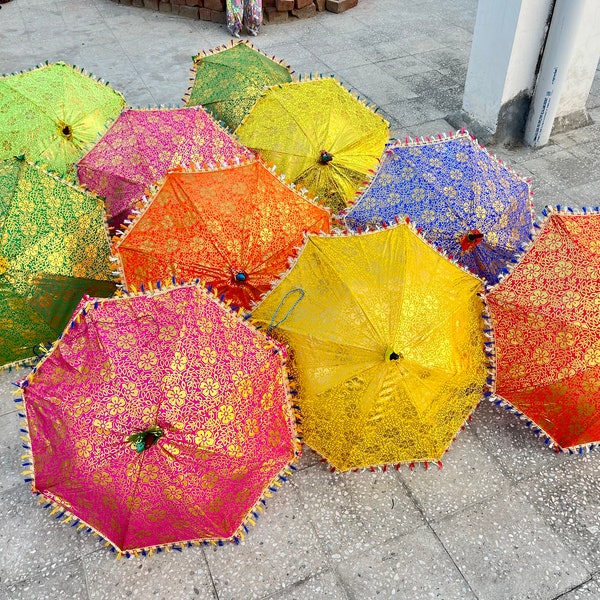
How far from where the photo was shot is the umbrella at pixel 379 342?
9.17ft

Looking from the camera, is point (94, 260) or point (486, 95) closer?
point (94, 260)

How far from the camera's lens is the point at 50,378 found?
2.66 metres

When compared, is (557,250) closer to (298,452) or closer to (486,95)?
(298,452)

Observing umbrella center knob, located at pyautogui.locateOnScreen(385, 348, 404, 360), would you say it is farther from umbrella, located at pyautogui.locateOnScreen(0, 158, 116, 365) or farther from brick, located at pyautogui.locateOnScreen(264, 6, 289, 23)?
brick, located at pyautogui.locateOnScreen(264, 6, 289, 23)

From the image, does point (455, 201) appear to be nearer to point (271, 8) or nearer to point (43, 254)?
point (43, 254)

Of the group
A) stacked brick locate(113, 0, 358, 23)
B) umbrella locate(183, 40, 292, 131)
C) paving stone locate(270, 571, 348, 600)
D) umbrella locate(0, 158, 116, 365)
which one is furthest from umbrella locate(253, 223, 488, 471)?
stacked brick locate(113, 0, 358, 23)

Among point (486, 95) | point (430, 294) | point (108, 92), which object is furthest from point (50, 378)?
point (486, 95)

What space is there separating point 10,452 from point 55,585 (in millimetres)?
909

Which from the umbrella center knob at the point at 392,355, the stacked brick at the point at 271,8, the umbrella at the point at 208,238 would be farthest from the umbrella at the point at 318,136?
the stacked brick at the point at 271,8

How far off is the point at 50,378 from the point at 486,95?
495 cm

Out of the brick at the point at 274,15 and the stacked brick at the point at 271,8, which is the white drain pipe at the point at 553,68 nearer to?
the stacked brick at the point at 271,8

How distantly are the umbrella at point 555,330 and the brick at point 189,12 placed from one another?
726cm

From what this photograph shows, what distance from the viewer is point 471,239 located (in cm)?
346

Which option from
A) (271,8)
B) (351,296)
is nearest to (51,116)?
(351,296)
